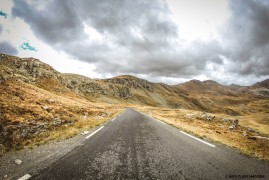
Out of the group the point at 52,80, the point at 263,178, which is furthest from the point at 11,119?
the point at 52,80

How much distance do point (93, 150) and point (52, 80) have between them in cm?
9085

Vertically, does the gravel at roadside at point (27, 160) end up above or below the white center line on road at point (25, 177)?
below

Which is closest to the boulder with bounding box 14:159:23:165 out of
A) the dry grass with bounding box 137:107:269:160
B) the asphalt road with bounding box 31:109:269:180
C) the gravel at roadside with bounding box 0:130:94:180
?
the gravel at roadside with bounding box 0:130:94:180

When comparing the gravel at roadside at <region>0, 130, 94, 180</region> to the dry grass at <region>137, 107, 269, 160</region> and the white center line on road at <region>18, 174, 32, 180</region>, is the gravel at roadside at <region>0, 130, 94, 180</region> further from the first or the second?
the dry grass at <region>137, 107, 269, 160</region>

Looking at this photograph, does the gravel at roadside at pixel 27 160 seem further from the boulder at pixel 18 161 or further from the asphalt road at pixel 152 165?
the asphalt road at pixel 152 165

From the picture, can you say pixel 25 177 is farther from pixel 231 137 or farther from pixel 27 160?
pixel 231 137

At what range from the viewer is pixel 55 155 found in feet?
19.5

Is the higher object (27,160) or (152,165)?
(152,165)

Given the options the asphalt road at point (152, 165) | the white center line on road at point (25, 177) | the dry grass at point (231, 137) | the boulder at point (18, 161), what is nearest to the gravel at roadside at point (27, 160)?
the boulder at point (18, 161)

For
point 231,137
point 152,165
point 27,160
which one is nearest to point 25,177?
point 27,160

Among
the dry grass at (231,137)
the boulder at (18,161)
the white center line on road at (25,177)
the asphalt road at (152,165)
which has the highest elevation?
the dry grass at (231,137)

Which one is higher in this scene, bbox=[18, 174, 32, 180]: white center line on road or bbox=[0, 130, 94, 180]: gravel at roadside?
bbox=[18, 174, 32, 180]: white center line on road

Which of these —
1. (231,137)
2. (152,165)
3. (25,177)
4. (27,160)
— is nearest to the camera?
(25,177)

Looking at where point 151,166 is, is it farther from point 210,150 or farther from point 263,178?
point 210,150
